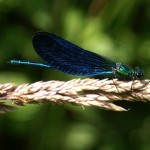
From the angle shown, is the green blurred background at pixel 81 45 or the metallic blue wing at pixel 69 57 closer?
the metallic blue wing at pixel 69 57

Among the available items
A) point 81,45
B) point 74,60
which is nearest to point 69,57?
point 74,60

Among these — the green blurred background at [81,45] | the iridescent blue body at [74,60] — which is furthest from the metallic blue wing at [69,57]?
the green blurred background at [81,45]

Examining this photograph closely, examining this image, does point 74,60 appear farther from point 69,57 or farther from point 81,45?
point 81,45

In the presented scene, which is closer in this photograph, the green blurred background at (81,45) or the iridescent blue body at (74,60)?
the iridescent blue body at (74,60)

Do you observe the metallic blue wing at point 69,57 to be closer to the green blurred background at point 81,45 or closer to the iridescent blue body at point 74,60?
the iridescent blue body at point 74,60

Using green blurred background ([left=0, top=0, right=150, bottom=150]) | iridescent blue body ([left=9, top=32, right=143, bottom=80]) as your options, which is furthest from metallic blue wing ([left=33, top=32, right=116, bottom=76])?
green blurred background ([left=0, top=0, right=150, bottom=150])

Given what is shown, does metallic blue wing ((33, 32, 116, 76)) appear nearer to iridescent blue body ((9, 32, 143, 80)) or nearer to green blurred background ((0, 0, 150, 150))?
iridescent blue body ((9, 32, 143, 80))
